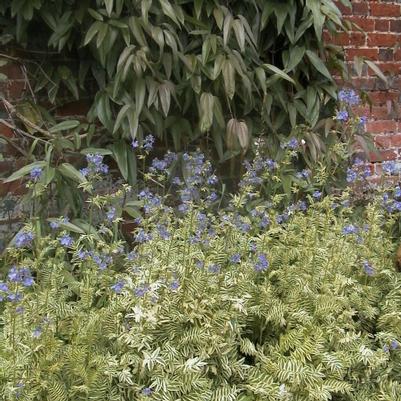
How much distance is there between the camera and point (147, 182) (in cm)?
284

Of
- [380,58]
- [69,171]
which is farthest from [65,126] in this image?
[380,58]

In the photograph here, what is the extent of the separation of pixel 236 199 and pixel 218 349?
0.48 m

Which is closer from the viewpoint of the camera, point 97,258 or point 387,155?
point 97,258

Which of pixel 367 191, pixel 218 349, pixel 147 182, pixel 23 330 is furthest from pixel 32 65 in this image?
pixel 367 191

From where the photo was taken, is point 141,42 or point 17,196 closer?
point 141,42

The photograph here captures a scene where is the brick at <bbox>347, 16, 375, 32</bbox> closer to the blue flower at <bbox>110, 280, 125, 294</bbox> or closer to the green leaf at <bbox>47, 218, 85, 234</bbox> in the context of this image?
the green leaf at <bbox>47, 218, 85, 234</bbox>

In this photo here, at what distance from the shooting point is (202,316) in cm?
180

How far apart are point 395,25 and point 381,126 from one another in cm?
59

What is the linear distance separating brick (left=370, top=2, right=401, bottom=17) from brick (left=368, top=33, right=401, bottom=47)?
0.37 ft

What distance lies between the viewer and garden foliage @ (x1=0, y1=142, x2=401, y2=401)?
166cm

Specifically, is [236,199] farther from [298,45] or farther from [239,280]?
[298,45]

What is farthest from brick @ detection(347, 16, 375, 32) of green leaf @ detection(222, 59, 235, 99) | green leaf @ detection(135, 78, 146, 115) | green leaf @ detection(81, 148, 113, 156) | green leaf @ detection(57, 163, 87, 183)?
green leaf @ detection(57, 163, 87, 183)

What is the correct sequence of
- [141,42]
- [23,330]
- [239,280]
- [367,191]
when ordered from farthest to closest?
1. [367,191]
2. [141,42]
3. [239,280]
4. [23,330]

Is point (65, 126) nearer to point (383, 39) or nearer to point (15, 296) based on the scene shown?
point (15, 296)
